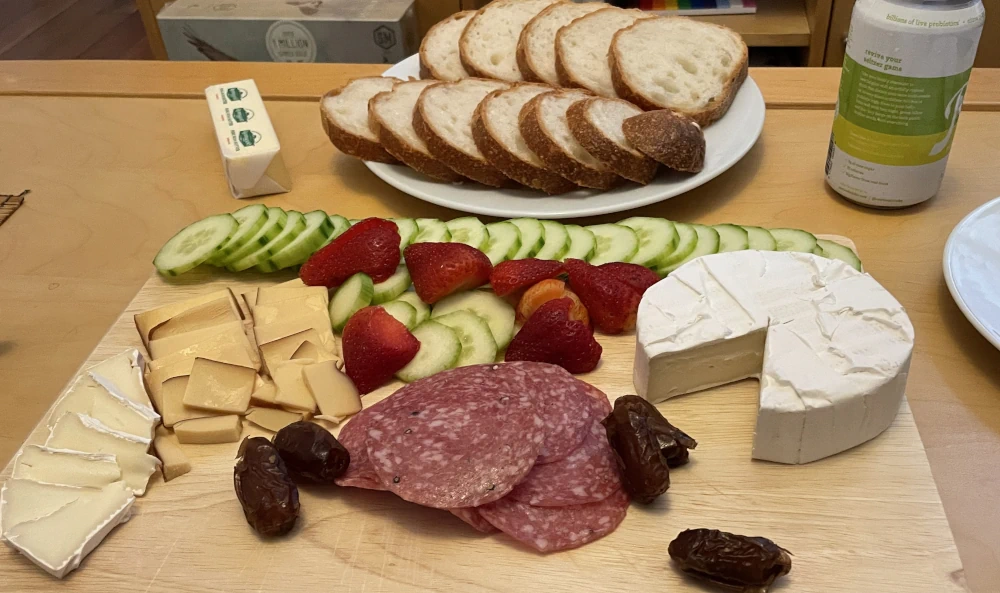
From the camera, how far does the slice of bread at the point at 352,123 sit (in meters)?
2.44

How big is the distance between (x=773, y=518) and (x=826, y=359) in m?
0.33

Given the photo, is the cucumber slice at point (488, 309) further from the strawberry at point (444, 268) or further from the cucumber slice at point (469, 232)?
the cucumber slice at point (469, 232)

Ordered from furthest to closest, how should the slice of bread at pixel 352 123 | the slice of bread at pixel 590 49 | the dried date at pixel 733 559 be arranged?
the slice of bread at pixel 590 49 → the slice of bread at pixel 352 123 → the dried date at pixel 733 559

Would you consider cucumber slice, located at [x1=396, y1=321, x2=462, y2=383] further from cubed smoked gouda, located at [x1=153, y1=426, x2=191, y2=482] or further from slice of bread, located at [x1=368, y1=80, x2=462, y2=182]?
slice of bread, located at [x1=368, y1=80, x2=462, y2=182]

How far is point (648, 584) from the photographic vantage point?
1.36m

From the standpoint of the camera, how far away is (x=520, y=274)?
188cm

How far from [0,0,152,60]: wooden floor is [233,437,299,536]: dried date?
5.40 meters

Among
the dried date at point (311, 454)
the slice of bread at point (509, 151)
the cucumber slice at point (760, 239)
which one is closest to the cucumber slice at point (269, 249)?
the slice of bread at point (509, 151)

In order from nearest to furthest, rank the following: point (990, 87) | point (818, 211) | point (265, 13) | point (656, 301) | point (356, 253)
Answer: point (656, 301) < point (356, 253) < point (818, 211) < point (990, 87) < point (265, 13)

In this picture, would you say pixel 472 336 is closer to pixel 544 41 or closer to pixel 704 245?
pixel 704 245

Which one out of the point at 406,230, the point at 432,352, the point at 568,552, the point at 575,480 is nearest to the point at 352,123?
the point at 406,230

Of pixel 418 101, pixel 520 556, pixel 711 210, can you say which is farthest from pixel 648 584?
pixel 418 101

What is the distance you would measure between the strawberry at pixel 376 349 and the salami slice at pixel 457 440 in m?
0.13

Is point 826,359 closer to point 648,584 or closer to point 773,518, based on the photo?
point 773,518
